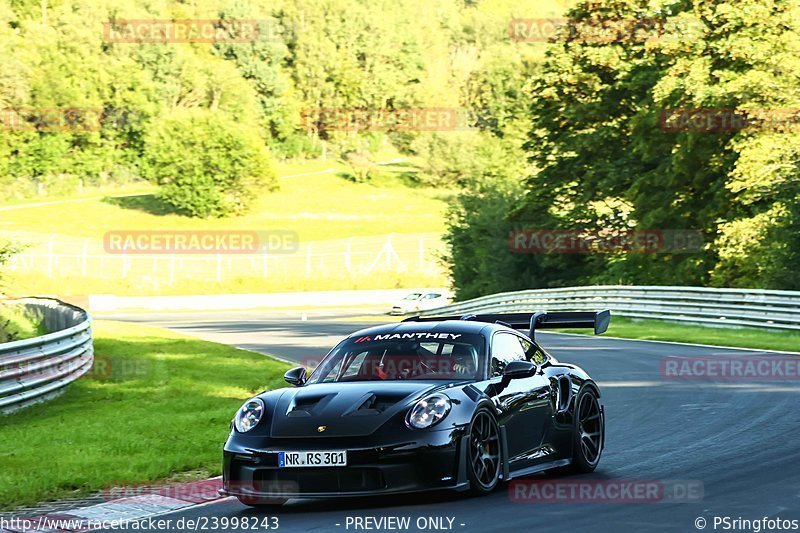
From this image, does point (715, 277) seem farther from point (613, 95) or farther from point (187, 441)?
point (187, 441)

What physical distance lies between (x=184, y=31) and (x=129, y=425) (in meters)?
134

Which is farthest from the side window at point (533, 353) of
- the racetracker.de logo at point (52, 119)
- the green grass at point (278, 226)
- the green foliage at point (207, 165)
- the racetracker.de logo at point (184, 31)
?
the racetracker.de logo at point (184, 31)

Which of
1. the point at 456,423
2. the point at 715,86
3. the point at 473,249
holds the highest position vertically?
the point at 715,86

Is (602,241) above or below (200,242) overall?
above

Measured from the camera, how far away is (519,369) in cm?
962

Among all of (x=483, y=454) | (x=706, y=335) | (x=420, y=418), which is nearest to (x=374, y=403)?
(x=420, y=418)

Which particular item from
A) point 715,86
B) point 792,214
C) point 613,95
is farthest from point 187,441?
point 613,95

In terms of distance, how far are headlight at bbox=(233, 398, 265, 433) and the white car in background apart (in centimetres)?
4913

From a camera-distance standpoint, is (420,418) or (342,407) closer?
(420,418)

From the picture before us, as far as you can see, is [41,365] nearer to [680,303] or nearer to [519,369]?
[519,369]

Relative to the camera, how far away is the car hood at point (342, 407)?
8773 millimetres

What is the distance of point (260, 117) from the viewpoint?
14488 cm

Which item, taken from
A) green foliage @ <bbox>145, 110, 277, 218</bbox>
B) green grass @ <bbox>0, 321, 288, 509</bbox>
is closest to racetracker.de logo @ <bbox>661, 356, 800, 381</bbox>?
green grass @ <bbox>0, 321, 288, 509</bbox>

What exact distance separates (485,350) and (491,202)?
46.1 m
